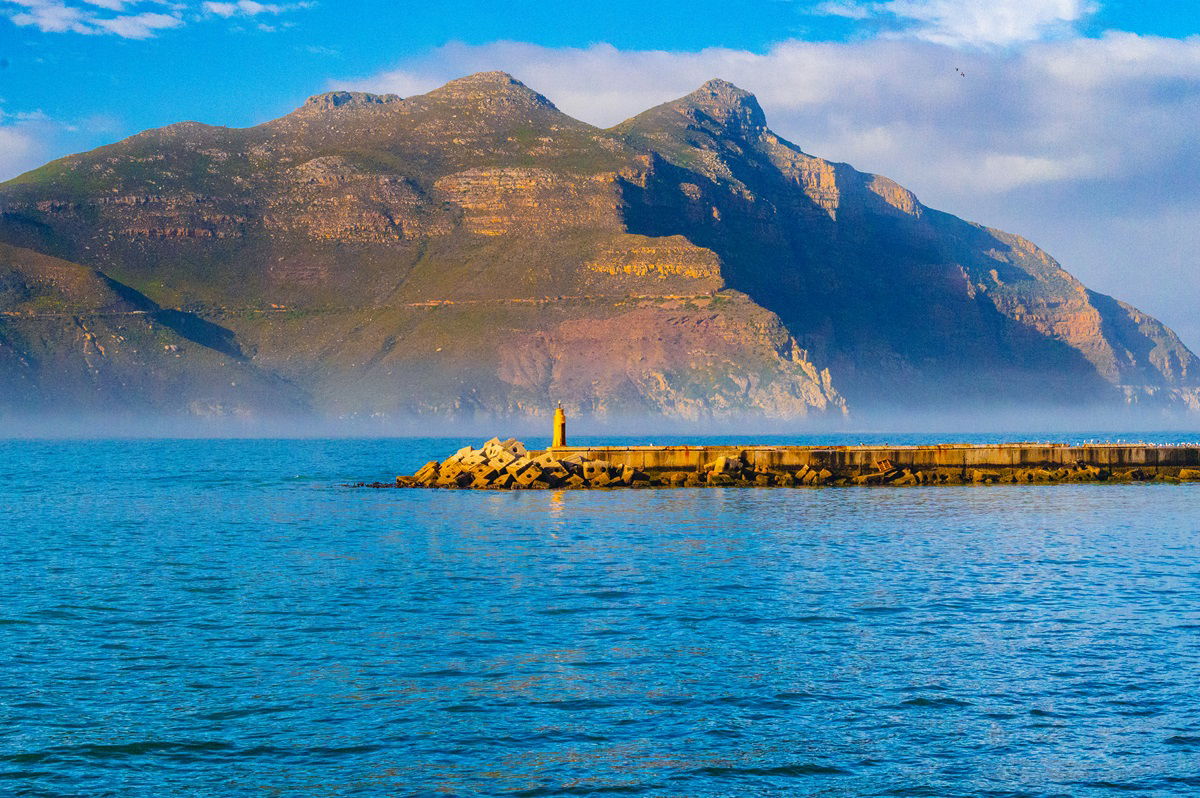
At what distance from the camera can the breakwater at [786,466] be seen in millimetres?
72875

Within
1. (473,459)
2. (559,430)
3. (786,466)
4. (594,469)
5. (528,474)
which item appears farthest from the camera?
(473,459)

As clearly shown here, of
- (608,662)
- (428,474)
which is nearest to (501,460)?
(428,474)

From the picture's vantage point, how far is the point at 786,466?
7469 centimetres

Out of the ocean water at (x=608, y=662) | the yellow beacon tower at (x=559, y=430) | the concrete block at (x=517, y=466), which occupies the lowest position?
the ocean water at (x=608, y=662)

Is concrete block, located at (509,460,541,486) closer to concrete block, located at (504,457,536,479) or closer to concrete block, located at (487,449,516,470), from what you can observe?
concrete block, located at (504,457,536,479)

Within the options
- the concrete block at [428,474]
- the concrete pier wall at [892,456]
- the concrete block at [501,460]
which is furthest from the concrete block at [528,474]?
the concrete block at [428,474]

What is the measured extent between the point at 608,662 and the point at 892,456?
54.8 meters

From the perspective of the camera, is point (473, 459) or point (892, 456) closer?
point (892, 456)

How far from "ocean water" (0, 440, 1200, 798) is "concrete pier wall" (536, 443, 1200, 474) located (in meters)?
23.4

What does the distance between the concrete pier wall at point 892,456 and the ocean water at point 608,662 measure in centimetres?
2342

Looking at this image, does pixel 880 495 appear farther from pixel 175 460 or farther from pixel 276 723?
pixel 175 460

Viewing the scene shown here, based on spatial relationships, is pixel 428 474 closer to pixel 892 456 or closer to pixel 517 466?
pixel 517 466

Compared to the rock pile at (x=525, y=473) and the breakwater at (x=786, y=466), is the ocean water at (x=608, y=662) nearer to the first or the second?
the rock pile at (x=525, y=473)

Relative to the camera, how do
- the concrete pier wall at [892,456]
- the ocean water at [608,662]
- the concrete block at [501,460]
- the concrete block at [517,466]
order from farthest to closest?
the concrete block at [501,460] → the concrete pier wall at [892,456] → the concrete block at [517,466] → the ocean water at [608,662]
